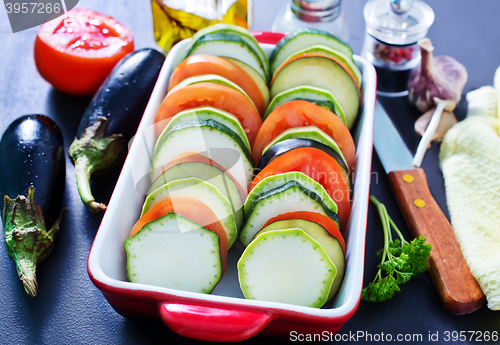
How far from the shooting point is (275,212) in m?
1.21

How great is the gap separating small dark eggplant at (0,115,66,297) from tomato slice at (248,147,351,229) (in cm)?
67

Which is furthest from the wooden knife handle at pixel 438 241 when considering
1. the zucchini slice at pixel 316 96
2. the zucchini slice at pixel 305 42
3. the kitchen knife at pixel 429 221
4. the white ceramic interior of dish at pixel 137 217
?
the zucchini slice at pixel 305 42

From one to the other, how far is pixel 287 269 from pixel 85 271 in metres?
Result: 0.69

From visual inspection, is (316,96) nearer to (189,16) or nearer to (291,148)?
(291,148)

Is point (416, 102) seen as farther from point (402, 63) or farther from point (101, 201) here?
point (101, 201)

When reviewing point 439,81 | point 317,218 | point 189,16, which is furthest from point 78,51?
point 439,81

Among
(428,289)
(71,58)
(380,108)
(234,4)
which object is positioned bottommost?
(428,289)

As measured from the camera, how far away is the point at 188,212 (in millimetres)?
1175

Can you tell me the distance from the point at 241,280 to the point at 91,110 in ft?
3.07

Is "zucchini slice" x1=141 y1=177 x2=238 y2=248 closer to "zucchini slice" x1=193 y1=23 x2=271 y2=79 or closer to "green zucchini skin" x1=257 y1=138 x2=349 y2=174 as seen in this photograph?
"green zucchini skin" x1=257 y1=138 x2=349 y2=174

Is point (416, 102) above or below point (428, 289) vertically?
above

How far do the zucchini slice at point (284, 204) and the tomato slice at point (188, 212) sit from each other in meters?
0.10

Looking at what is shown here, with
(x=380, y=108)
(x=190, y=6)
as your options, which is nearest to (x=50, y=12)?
(x=190, y=6)

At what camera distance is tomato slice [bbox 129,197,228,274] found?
1176 millimetres
